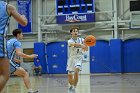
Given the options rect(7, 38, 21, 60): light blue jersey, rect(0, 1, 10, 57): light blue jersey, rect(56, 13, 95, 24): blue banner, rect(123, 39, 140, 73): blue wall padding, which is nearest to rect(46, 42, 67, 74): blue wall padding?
rect(56, 13, 95, 24): blue banner

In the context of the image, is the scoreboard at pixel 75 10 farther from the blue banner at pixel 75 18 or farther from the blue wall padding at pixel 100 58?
the blue wall padding at pixel 100 58

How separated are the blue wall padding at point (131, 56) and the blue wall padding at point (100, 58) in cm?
141

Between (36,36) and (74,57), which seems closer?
(74,57)

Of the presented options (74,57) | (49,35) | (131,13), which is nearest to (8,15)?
(74,57)

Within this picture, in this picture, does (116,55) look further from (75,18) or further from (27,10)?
(27,10)

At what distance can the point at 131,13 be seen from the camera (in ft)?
93.3

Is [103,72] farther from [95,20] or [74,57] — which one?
[74,57]

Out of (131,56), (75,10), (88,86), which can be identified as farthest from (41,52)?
(88,86)

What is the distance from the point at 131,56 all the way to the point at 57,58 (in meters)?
6.38

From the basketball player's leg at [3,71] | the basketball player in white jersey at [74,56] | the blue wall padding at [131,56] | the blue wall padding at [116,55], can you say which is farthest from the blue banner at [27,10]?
the basketball player's leg at [3,71]

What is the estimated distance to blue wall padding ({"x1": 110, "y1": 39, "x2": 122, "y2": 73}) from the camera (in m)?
28.6

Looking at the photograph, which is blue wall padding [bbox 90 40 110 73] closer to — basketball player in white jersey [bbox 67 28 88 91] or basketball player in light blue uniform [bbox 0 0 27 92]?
basketball player in white jersey [bbox 67 28 88 91]

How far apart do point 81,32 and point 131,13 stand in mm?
4688

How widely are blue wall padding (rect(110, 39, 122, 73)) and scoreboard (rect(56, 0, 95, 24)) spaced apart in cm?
286
